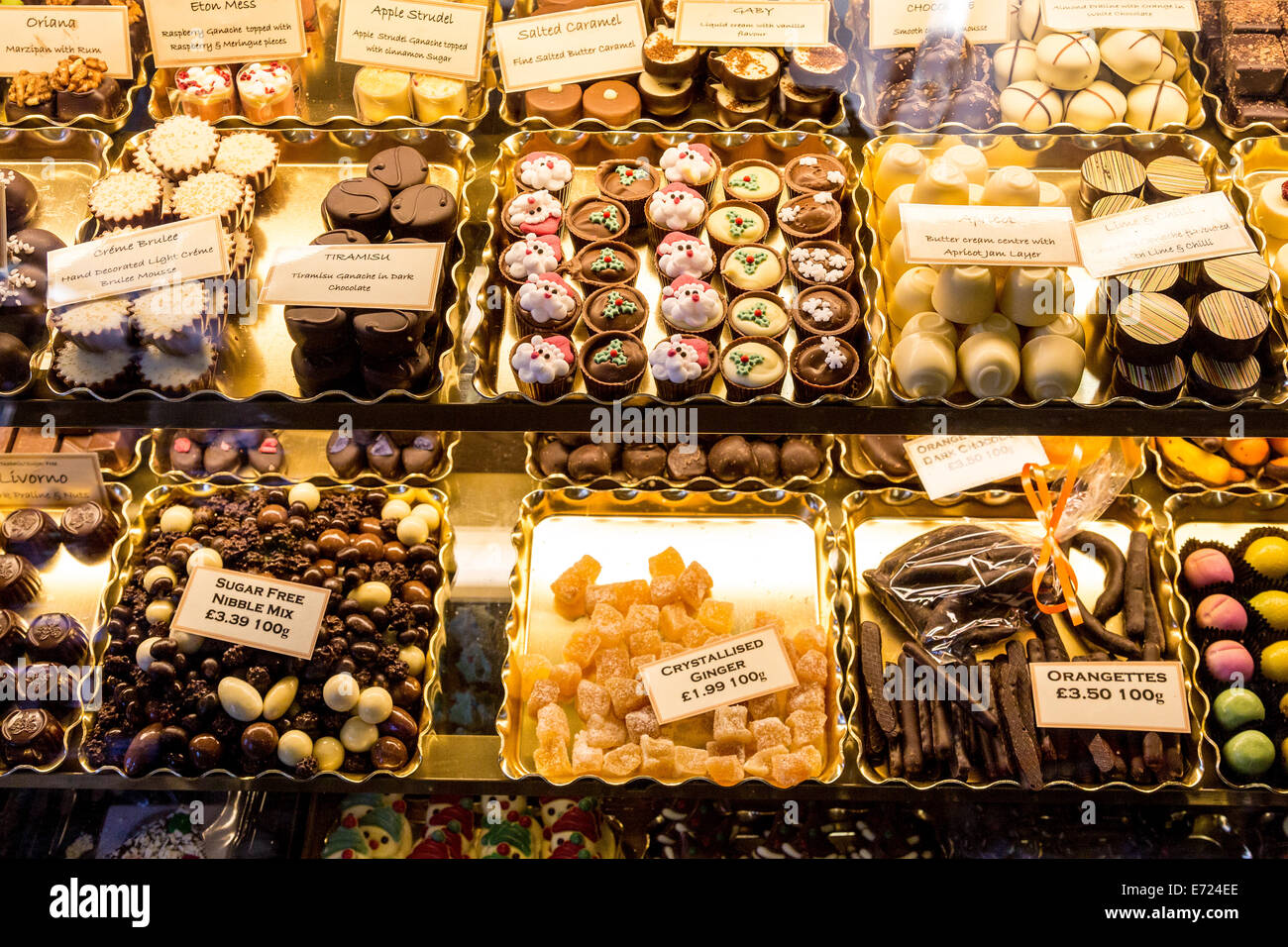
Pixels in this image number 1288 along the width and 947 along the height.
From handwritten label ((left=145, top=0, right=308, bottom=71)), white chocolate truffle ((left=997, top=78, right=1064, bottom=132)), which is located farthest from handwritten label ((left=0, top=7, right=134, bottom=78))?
white chocolate truffle ((left=997, top=78, right=1064, bottom=132))

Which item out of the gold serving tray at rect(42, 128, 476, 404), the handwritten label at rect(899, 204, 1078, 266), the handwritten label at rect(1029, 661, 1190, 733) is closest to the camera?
the handwritten label at rect(899, 204, 1078, 266)

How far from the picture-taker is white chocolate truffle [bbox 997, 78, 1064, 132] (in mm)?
2219

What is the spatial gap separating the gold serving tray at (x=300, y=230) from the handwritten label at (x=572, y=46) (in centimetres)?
21

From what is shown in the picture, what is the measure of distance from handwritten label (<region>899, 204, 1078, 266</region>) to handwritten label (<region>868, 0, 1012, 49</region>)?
21.7 inches

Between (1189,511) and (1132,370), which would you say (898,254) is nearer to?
(1132,370)

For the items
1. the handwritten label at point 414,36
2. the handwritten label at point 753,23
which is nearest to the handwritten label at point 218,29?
the handwritten label at point 414,36

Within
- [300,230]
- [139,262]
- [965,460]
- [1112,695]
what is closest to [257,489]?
[300,230]

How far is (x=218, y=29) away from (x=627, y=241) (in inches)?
36.5

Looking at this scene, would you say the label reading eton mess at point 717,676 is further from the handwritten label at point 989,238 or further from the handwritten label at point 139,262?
the handwritten label at point 139,262

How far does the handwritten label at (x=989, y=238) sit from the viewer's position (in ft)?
5.81

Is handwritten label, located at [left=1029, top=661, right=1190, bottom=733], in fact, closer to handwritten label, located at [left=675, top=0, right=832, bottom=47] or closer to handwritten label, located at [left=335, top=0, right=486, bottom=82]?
handwritten label, located at [left=675, top=0, right=832, bottom=47]

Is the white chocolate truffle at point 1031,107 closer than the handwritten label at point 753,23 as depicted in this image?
No

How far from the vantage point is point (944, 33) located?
2.19m
